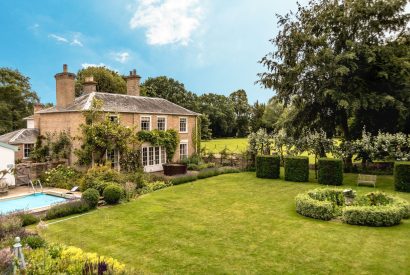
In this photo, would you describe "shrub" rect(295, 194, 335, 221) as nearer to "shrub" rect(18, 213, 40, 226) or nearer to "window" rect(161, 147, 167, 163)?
"shrub" rect(18, 213, 40, 226)

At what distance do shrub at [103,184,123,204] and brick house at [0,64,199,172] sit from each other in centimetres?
832

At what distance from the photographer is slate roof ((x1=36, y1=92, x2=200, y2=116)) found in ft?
78.7

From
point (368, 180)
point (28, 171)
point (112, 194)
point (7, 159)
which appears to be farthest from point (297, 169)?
point (7, 159)

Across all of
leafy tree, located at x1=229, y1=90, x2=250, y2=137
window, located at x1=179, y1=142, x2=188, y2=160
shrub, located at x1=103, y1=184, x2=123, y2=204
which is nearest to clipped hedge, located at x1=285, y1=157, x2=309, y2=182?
window, located at x1=179, y1=142, x2=188, y2=160

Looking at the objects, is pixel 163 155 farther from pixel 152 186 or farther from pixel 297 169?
pixel 297 169

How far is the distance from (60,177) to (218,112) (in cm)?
5401

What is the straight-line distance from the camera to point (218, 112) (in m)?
72.9

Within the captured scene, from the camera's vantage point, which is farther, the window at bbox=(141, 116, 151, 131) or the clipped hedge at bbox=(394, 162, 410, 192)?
the window at bbox=(141, 116, 151, 131)

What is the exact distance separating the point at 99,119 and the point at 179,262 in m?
16.2

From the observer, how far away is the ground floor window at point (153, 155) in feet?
87.9

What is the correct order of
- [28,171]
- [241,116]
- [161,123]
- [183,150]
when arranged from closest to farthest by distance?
[28,171], [161,123], [183,150], [241,116]

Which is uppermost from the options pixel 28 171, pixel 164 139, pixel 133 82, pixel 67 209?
pixel 133 82

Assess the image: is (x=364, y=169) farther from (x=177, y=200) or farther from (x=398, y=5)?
(x=177, y=200)

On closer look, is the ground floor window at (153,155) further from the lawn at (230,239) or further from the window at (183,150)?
the lawn at (230,239)
